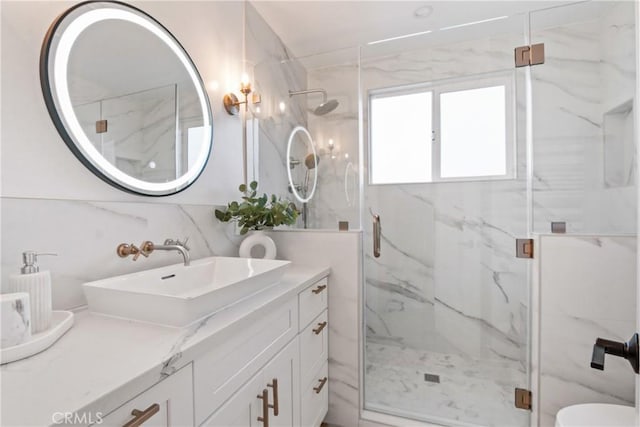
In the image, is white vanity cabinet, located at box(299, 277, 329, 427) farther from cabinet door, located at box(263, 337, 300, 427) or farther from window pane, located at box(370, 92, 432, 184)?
window pane, located at box(370, 92, 432, 184)

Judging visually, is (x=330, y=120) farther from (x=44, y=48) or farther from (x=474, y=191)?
(x=44, y=48)

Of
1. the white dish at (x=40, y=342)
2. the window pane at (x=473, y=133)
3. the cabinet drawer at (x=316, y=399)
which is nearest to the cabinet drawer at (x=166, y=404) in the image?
the white dish at (x=40, y=342)

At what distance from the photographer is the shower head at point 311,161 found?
1840 millimetres

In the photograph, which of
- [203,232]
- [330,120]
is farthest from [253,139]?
[203,232]

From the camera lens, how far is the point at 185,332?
0.75 meters

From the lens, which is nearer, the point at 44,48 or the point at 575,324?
the point at 44,48

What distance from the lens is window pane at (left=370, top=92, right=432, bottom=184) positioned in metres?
2.02

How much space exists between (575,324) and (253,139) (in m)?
1.94

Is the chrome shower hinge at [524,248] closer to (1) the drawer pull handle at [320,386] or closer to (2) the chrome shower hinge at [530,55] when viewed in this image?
(2) the chrome shower hinge at [530,55]

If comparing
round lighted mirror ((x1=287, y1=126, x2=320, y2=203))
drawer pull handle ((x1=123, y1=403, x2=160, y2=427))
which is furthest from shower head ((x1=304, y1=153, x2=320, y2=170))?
drawer pull handle ((x1=123, y1=403, x2=160, y2=427))

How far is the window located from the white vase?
822 millimetres

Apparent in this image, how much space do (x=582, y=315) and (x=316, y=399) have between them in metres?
1.29

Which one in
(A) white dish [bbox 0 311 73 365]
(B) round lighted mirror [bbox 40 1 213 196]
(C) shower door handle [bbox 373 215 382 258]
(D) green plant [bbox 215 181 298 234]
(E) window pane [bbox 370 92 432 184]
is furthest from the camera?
(E) window pane [bbox 370 92 432 184]

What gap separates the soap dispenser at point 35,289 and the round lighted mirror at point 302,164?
1282 millimetres
